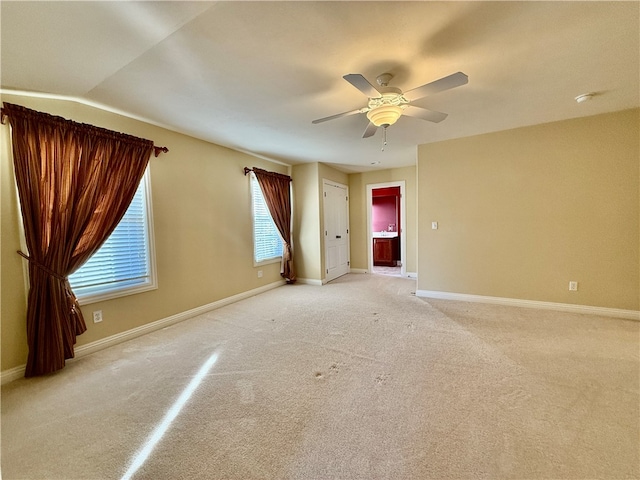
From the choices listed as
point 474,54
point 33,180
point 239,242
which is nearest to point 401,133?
point 474,54

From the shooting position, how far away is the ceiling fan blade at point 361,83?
1.73m

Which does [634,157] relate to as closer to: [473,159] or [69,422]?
[473,159]

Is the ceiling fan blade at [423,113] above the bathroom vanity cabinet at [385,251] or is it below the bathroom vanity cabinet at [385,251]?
above

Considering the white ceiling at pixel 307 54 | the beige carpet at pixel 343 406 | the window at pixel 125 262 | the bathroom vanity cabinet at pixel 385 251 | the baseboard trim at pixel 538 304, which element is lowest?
the beige carpet at pixel 343 406

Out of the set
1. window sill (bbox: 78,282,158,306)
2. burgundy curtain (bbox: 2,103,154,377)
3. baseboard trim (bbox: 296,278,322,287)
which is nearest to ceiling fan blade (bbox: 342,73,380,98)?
burgundy curtain (bbox: 2,103,154,377)

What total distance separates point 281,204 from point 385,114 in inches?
124

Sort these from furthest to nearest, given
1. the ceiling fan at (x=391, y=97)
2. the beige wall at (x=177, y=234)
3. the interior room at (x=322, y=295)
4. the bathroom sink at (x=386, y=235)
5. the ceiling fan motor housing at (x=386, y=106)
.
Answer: the bathroom sink at (x=386, y=235) < the beige wall at (x=177, y=234) < the ceiling fan motor housing at (x=386, y=106) < the ceiling fan at (x=391, y=97) < the interior room at (x=322, y=295)

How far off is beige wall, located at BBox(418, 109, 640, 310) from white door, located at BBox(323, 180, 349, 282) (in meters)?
1.95

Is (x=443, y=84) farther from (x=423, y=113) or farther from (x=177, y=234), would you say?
(x=177, y=234)

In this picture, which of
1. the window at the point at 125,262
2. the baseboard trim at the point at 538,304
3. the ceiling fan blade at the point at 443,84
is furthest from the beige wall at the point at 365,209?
the window at the point at 125,262

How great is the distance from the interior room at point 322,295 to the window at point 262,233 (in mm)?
161

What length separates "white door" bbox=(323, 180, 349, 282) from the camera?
5660mm

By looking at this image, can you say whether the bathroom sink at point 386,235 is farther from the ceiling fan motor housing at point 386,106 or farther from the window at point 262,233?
the ceiling fan motor housing at point 386,106

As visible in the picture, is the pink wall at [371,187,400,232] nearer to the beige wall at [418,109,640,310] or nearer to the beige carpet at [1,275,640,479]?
the beige wall at [418,109,640,310]
